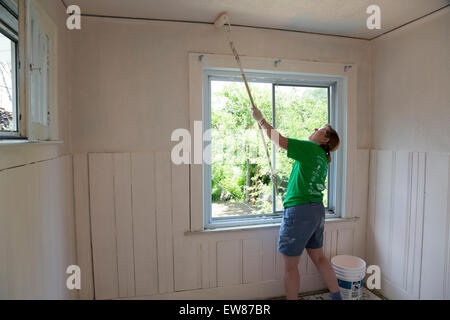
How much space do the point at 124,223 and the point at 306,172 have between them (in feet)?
4.57

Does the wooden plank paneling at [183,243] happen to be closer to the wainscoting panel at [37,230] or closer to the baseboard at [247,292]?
the baseboard at [247,292]

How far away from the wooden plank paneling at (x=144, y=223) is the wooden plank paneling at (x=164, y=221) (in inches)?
1.3

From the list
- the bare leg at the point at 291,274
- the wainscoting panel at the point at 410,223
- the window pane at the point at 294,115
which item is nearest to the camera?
the wainscoting panel at the point at 410,223

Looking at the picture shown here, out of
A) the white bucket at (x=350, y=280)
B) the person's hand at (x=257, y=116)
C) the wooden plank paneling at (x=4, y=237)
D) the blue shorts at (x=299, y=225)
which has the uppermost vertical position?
the person's hand at (x=257, y=116)

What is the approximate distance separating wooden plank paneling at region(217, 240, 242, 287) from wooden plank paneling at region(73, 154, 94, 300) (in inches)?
38.3

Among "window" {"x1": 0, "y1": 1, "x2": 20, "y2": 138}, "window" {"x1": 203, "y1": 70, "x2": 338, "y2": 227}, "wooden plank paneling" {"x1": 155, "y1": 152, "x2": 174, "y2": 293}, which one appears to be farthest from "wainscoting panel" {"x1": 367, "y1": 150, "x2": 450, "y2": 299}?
"window" {"x1": 0, "y1": 1, "x2": 20, "y2": 138}

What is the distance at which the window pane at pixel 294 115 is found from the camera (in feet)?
7.90

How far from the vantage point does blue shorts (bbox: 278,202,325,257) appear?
6.38ft

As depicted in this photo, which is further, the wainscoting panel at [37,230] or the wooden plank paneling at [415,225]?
the wooden plank paneling at [415,225]

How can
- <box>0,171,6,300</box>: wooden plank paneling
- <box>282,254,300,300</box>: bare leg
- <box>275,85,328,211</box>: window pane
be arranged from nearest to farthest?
<box>0,171,6,300</box>: wooden plank paneling < <box>282,254,300,300</box>: bare leg < <box>275,85,328,211</box>: window pane

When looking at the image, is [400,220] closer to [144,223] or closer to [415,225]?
[415,225]

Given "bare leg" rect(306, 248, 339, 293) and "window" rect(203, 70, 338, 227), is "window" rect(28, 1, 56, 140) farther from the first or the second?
"bare leg" rect(306, 248, 339, 293)

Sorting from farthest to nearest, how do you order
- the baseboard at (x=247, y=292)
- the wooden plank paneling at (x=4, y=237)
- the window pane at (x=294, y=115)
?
the window pane at (x=294, y=115), the baseboard at (x=247, y=292), the wooden plank paneling at (x=4, y=237)

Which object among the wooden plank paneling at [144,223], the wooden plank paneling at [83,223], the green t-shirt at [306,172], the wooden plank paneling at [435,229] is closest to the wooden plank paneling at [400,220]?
the wooden plank paneling at [435,229]
